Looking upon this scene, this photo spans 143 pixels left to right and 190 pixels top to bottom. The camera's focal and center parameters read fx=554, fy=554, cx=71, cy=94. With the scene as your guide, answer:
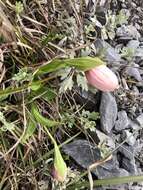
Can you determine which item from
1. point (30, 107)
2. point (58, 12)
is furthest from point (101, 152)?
point (58, 12)

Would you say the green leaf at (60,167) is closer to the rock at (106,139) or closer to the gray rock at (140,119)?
the rock at (106,139)

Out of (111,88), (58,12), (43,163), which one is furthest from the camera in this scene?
(58,12)

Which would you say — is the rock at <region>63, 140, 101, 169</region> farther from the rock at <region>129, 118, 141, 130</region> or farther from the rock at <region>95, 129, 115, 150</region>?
the rock at <region>129, 118, 141, 130</region>

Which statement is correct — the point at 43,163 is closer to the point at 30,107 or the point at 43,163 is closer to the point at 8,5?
the point at 30,107

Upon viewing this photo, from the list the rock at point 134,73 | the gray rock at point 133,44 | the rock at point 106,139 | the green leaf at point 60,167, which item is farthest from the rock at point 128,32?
the green leaf at point 60,167

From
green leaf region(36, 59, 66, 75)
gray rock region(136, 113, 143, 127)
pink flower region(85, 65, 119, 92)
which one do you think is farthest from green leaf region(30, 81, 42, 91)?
gray rock region(136, 113, 143, 127)

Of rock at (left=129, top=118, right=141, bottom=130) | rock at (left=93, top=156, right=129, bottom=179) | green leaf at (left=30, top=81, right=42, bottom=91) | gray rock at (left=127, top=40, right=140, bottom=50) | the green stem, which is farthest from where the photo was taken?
gray rock at (left=127, top=40, right=140, bottom=50)
